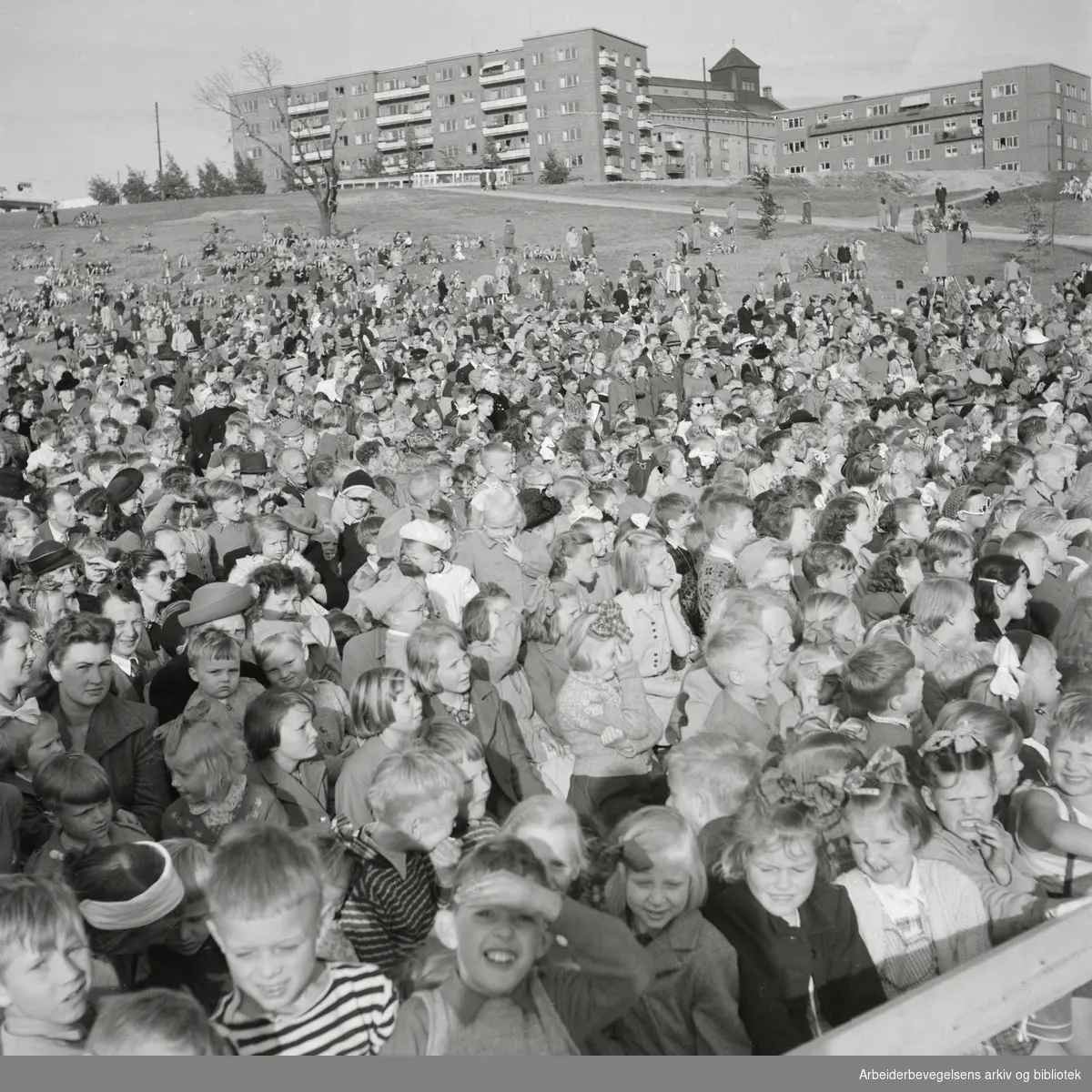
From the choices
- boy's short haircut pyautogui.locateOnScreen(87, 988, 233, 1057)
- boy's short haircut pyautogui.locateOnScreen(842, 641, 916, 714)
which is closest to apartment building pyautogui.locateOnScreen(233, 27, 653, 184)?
boy's short haircut pyautogui.locateOnScreen(842, 641, 916, 714)

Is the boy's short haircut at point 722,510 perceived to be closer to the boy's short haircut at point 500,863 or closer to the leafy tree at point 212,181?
the boy's short haircut at point 500,863

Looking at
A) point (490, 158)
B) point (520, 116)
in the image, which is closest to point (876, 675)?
point (490, 158)

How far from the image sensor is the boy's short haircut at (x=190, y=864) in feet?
10.4

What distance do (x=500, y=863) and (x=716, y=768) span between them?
1167 mm

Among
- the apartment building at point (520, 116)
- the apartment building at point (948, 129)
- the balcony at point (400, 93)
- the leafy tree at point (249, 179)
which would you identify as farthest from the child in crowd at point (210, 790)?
the leafy tree at point (249, 179)

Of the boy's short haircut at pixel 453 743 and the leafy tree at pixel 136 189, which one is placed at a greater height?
the leafy tree at pixel 136 189

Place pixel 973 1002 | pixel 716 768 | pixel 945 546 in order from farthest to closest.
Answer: pixel 945 546 < pixel 716 768 < pixel 973 1002

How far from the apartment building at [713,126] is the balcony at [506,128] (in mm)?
10577

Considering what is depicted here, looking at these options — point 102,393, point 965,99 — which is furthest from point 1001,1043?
point 965,99

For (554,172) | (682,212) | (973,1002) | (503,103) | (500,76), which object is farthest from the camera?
(503,103)

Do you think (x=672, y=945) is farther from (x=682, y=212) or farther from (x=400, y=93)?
(x=400, y=93)

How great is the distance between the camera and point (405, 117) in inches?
3351

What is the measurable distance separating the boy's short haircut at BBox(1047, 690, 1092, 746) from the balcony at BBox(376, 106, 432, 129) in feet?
268

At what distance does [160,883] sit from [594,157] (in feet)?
274
